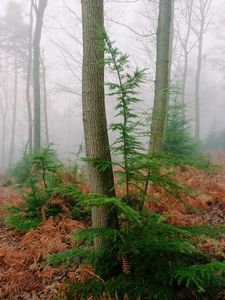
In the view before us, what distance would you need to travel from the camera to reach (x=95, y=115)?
3451 mm

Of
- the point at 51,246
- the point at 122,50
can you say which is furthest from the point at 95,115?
the point at 122,50

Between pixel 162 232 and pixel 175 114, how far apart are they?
22.3 feet

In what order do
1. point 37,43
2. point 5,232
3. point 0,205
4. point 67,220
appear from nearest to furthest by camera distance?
point 67,220, point 5,232, point 0,205, point 37,43

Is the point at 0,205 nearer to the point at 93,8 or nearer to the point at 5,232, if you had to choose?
the point at 5,232

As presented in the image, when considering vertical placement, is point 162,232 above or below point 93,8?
below

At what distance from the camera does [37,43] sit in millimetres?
13828

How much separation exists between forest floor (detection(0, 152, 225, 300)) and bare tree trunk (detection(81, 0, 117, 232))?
1.84 feet

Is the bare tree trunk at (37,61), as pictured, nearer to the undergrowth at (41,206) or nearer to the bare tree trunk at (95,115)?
the undergrowth at (41,206)

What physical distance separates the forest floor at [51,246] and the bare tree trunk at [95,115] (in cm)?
56

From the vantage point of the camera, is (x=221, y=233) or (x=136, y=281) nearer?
(x=136, y=281)

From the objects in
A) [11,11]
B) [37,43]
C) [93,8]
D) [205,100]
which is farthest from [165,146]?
[205,100]

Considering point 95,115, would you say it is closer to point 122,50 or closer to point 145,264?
point 145,264

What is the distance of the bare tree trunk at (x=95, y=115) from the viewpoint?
3.38 meters

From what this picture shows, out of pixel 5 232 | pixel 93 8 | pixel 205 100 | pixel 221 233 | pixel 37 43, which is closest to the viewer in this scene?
pixel 221 233
